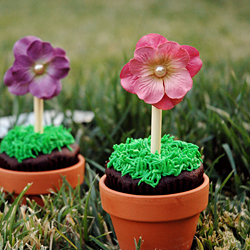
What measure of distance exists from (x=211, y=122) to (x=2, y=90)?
127 centimetres

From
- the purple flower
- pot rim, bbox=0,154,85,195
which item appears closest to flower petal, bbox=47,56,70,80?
the purple flower

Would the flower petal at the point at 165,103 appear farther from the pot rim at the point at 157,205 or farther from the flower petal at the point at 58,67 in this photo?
the flower petal at the point at 58,67

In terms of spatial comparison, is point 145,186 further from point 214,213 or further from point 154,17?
point 154,17

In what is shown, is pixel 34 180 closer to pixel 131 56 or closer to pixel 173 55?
pixel 173 55

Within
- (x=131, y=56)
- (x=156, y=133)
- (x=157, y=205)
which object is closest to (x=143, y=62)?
(x=156, y=133)

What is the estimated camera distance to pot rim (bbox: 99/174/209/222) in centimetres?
85

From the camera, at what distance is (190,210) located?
0.88 metres

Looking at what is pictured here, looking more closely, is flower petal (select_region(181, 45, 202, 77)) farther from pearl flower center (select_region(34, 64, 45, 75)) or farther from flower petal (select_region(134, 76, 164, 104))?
pearl flower center (select_region(34, 64, 45, 75))

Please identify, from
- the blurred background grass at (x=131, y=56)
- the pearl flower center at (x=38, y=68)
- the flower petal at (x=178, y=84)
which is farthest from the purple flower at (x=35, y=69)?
the flower petal at (x=178, y=84)

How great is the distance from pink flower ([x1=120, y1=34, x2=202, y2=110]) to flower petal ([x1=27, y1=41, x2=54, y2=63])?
0.50 metres

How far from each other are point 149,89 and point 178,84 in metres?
0.07

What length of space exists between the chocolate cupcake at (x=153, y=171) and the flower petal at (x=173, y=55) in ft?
0.77

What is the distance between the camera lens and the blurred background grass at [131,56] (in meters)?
1.46

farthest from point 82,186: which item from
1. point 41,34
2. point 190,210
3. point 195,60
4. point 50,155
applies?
point 41,34
